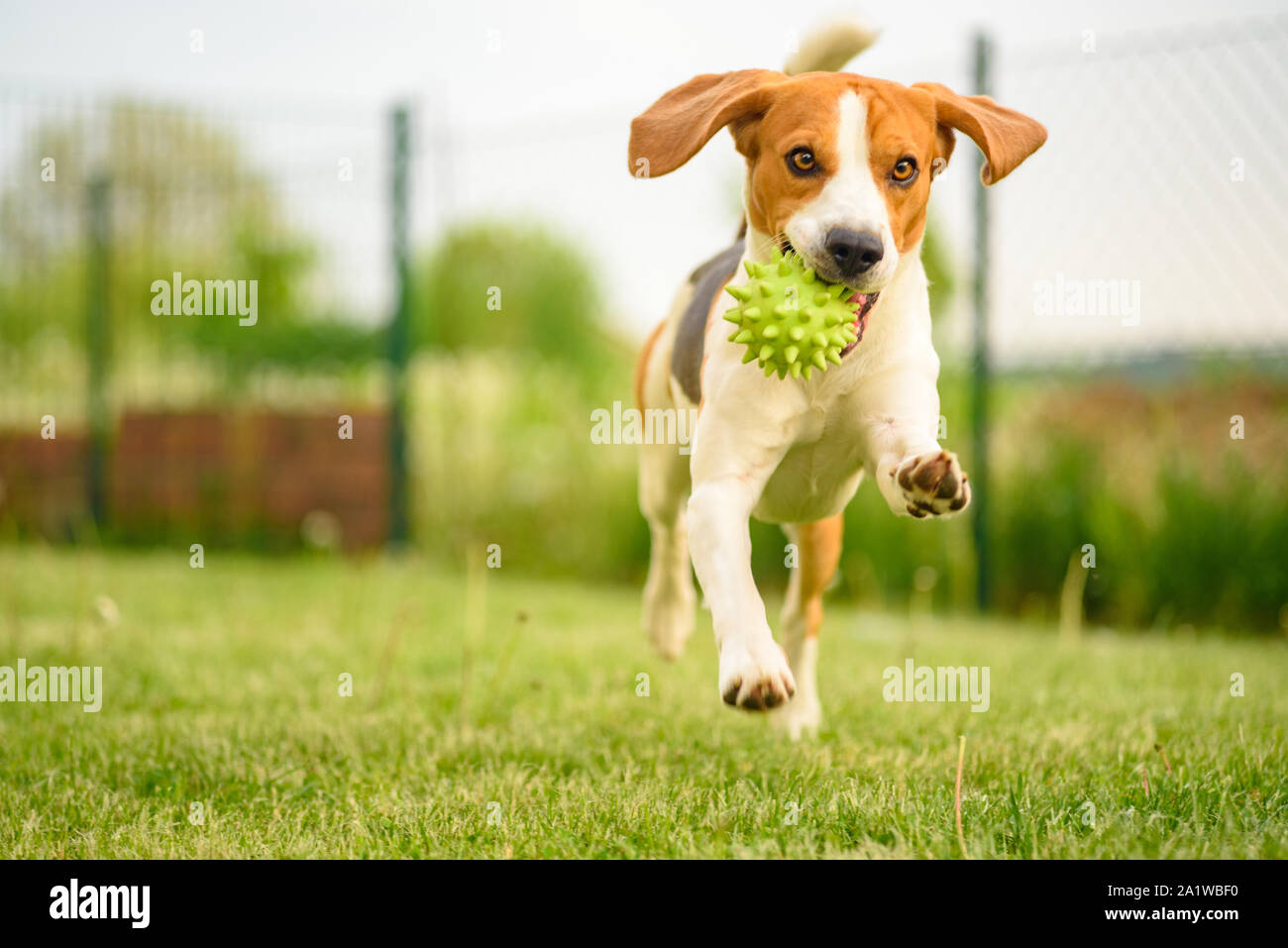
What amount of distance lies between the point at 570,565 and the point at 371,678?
14.1 ft

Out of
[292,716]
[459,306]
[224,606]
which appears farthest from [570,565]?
[459,306]

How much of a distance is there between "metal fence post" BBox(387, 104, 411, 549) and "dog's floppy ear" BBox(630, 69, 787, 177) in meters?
6.92

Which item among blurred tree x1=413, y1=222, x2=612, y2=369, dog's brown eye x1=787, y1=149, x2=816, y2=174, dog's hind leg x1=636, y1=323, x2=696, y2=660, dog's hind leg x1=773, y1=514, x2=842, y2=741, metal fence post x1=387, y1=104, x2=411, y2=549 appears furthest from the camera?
blurred tree x1=413, y1=222, x2=612, y2=369

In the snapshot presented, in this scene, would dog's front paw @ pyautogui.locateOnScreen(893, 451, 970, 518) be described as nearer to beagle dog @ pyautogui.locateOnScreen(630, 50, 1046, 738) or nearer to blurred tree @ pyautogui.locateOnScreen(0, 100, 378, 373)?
beagle dog @ pyautogui.locateOnScreen(630, 50, 1046, 738)

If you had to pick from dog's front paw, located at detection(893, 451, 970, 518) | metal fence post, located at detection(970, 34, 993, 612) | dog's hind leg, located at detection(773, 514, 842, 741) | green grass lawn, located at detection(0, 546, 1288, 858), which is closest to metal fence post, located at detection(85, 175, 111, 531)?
green grass lawn, located at detection(0, 546, 1288, 858)

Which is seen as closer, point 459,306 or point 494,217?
point 494,217

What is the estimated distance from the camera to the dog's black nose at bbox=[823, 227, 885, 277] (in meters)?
2.48

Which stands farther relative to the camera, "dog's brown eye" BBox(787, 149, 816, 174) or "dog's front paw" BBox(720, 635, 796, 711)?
"dog's brown eye" BBox(787, 149, 816, 174)

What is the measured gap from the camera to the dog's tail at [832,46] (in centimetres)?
333

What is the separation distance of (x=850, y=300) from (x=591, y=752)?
1567mm

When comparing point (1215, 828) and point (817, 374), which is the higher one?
point (817, 374)

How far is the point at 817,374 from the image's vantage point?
2.84 m
